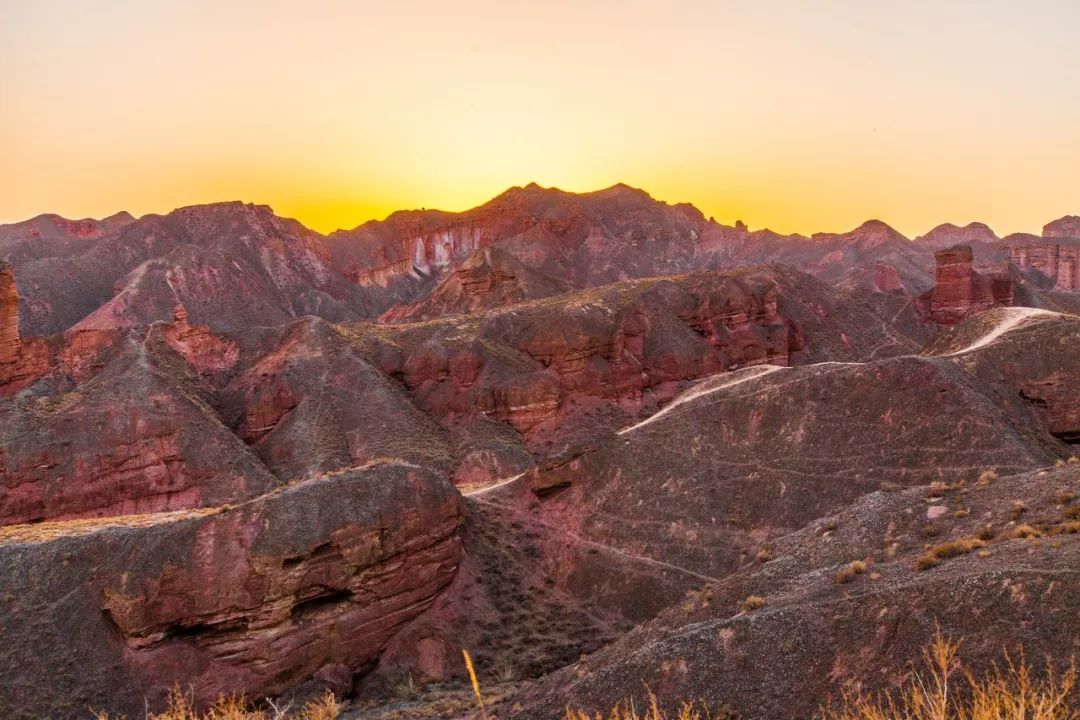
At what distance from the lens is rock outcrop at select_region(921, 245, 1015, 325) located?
69.8 metres

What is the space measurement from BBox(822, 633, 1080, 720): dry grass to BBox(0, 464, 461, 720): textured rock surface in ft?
58.1

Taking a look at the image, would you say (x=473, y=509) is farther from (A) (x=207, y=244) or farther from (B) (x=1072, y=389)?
(A) (x=207, y=244)

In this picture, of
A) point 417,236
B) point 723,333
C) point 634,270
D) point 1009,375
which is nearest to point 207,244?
point 417,236

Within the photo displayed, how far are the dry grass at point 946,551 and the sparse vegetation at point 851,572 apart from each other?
1.14m

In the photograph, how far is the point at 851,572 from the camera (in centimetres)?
1478

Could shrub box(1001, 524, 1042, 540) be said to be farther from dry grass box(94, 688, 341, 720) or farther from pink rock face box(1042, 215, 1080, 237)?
pink rock face box(1042, 215, 1080, 237)

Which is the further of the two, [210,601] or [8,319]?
[8,319]

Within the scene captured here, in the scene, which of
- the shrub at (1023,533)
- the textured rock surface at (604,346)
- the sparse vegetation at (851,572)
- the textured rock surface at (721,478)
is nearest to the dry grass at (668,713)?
the sparse vegetation at (851,572)

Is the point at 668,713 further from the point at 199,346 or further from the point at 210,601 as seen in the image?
the point at 199,346

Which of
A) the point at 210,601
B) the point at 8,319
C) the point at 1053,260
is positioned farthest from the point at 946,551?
the point at 1053,260

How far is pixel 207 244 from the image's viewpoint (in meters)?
121

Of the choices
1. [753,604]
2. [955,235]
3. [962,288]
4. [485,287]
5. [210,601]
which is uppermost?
[955,235]

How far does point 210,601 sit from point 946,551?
21.8 meters

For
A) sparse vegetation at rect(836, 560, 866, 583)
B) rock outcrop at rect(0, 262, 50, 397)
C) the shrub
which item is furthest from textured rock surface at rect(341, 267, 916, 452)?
the shrub
